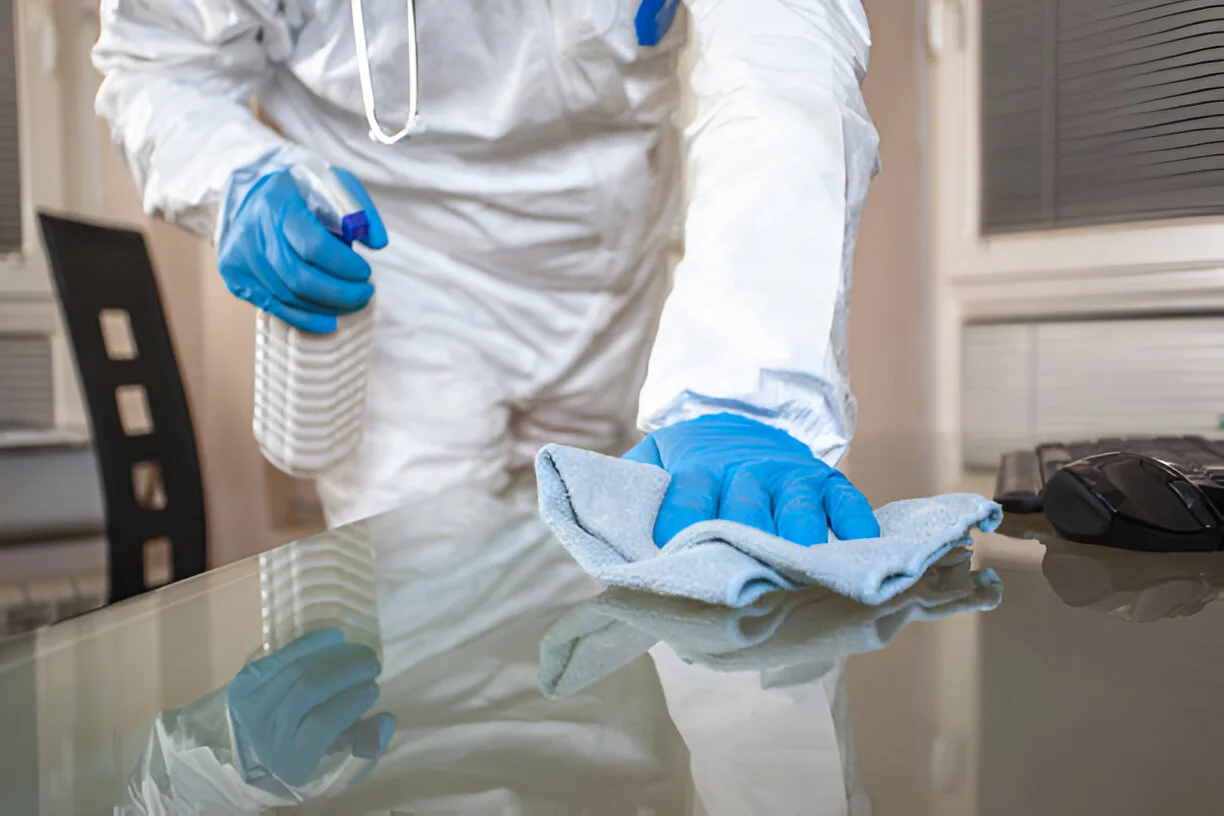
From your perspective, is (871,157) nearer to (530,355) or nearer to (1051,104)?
(530,355)

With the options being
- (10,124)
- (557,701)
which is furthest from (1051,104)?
(10,124)

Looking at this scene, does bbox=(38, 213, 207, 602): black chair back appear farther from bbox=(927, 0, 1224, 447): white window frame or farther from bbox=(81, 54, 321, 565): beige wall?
bbox=(927, 0, 1224, 447): white window frame

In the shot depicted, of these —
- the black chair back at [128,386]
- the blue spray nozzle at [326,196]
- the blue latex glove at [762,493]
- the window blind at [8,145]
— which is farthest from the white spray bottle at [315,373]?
the window blind at [8,145]

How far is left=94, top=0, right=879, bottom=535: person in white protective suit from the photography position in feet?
1.86

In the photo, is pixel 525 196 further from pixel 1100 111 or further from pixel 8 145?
pixel 8 145

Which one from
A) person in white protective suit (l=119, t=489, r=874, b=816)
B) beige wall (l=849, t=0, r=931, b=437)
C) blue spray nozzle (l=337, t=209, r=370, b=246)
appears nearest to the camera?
person in white protective suit (l=119, t=489, r=874, b=816)

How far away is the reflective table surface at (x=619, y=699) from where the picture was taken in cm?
18

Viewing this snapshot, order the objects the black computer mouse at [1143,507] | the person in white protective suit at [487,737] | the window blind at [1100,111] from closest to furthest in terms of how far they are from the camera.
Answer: the person in white protective suit at [487,737], the black computer mouse at [1143,507], the window blind at [1100,111]

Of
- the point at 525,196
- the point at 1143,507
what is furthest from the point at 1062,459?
the point at 525,196

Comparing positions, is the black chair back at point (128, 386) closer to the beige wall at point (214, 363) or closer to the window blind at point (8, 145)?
the beige wall at point (214, 363)

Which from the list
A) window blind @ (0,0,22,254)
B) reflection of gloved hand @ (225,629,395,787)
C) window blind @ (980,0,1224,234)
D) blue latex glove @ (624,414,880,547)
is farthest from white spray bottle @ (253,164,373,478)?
window blind @ (0,0,22,254)

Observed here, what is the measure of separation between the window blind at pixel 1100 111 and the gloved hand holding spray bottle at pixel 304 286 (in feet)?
5.72

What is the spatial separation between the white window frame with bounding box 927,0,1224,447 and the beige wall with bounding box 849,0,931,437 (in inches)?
1.6

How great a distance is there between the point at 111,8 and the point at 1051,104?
185cm
